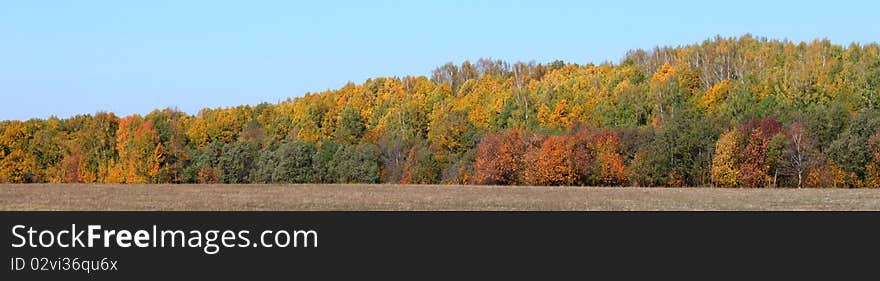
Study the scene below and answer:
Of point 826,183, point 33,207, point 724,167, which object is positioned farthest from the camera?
point 724,167

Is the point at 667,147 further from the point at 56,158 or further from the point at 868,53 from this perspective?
the point at 56,158

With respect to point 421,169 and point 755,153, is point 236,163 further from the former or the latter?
point 755,153

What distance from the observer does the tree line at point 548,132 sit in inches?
3730

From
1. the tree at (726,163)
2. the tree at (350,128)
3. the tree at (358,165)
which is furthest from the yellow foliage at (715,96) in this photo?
the tree at (350,128)

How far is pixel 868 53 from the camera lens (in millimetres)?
149625

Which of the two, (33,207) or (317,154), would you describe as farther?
(317,154)

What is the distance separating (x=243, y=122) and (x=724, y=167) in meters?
102

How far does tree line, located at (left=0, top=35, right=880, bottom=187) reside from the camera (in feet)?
311

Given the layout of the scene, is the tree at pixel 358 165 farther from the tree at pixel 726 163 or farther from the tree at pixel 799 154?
the tree at pixel 799 154

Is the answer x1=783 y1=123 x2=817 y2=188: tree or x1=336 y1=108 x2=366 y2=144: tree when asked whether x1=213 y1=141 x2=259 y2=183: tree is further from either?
x1=783 y1=123 x2=817 y2=188: tree

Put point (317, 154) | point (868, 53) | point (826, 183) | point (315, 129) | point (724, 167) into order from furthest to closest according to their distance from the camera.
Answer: point (315, 129), point (868, 53), point (317, 154), point (724, 167), point (826, 183)

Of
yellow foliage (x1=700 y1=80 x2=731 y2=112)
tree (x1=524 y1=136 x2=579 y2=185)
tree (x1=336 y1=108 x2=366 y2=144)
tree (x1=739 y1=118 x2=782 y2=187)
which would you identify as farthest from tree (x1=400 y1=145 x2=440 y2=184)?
yellow foliage (x1=700 y1=80 x2=731 y2=112)

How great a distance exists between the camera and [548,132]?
120 metres

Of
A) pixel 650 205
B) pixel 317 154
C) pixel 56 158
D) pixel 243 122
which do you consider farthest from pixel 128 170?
pixel 650 205
